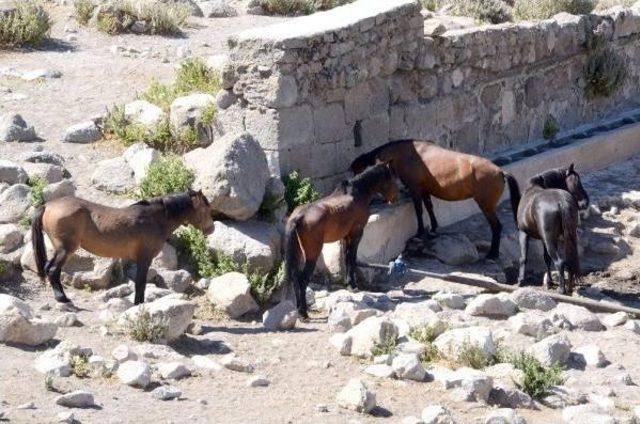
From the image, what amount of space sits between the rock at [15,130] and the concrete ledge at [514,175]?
3.48 meters

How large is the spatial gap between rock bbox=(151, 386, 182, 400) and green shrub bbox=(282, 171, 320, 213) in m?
4.34

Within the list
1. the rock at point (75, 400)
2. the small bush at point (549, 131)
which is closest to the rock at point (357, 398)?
the rock at point (75, 400)

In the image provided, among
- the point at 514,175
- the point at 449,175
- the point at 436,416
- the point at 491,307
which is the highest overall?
the point at 436,416

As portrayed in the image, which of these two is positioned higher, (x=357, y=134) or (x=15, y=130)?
(x=15, y=130)

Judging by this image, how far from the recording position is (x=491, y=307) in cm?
1188

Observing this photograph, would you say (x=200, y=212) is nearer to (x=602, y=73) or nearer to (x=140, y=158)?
(x=140, y=158)

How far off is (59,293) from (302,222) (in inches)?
84.0

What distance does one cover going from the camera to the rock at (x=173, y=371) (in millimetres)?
9500

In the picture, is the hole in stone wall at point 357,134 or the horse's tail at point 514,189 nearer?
the horse's tail at point 514,189

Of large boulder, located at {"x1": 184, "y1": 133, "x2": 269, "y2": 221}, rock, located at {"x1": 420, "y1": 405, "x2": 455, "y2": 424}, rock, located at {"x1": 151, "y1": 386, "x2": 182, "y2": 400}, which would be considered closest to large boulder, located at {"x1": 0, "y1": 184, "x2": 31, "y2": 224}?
large boulder, located at {"x1": 184, "y1": 133, "x2": 269, "y2": 221}

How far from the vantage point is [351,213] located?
40.3ft

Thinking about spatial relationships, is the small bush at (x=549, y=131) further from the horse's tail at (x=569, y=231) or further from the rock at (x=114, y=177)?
the rock at (x=114, y=177)

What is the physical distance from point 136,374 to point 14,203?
3.61 m

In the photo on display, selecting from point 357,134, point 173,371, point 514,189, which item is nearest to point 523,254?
point 514,189
